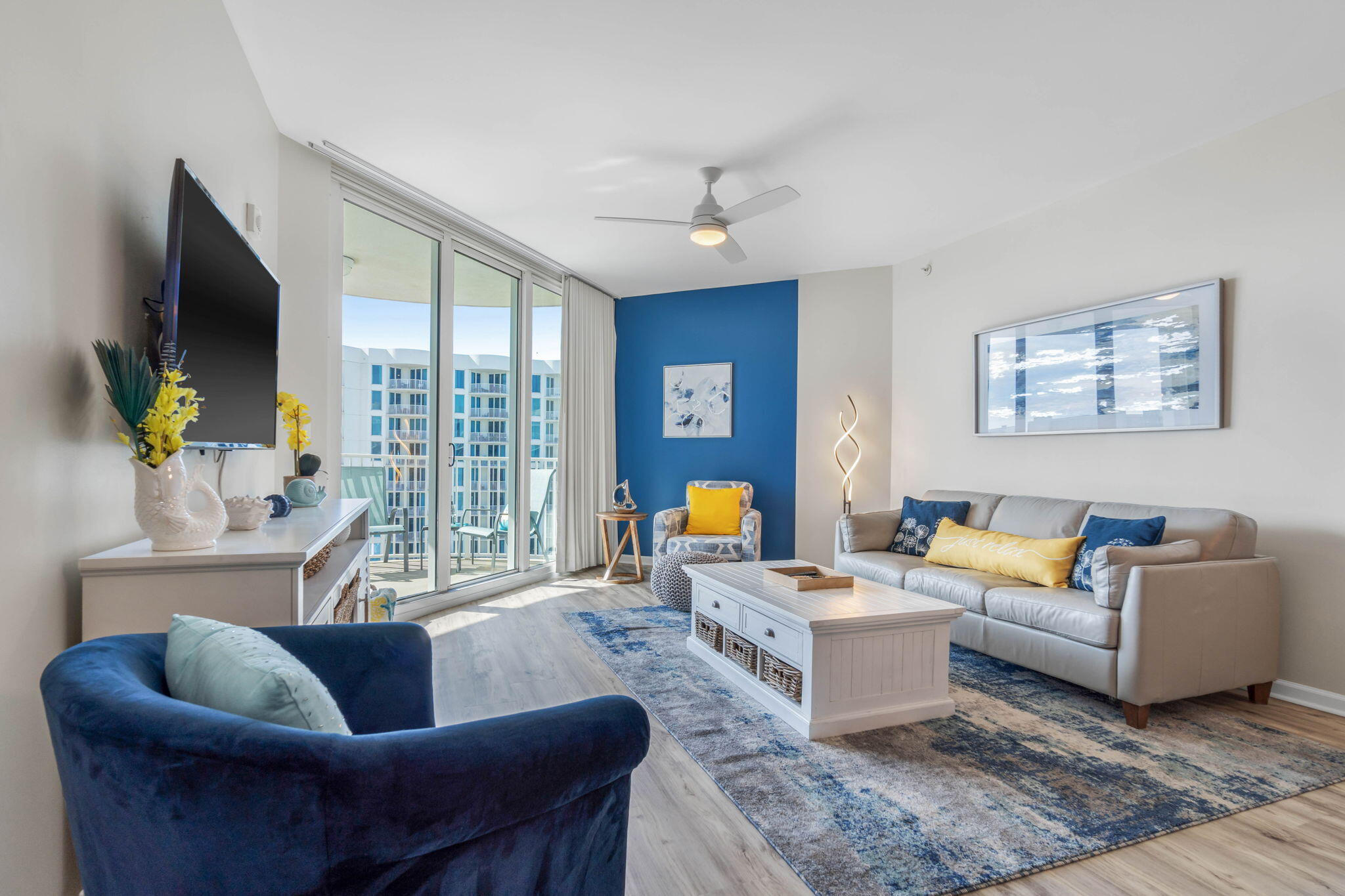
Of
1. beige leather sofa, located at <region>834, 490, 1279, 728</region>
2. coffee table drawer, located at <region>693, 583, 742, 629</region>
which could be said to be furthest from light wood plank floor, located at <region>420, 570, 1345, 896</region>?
coffee table drawer, located at <region>693, 583, 742, 629</region>

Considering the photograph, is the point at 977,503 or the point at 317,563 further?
the point at 977,503

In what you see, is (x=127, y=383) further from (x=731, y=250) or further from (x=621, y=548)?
(x=621, y=548)

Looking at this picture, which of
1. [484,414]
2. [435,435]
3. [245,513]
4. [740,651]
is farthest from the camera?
[484,414]

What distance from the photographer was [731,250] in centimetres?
388

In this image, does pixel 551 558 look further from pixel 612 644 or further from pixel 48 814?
pixel 48 814

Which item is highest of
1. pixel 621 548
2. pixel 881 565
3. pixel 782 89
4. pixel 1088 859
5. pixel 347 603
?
pixel 782 89

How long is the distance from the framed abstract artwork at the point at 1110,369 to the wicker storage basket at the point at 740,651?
2433 mm

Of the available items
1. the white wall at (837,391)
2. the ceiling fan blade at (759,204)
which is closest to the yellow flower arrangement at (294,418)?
the ceiling fan blade at (759,204)

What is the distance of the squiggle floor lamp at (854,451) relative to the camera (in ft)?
17.2

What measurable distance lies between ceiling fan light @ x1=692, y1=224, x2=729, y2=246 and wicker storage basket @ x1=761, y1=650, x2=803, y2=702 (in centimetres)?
228

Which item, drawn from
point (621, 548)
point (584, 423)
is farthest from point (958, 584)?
point (584, 423)

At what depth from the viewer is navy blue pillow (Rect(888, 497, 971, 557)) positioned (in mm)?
4109

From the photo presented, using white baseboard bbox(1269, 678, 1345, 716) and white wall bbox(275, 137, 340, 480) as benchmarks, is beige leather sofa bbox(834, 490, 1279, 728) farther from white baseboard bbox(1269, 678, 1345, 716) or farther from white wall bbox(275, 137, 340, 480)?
white wall bbox(275, 137, 340, 480)

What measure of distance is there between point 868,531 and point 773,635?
1.97 metres
